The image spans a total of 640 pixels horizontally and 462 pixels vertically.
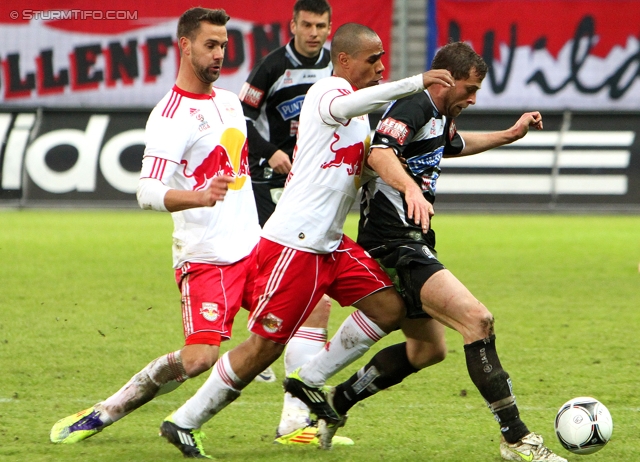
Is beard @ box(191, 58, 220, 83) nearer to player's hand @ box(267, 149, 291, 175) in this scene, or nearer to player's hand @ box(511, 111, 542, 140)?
player's hand @ box(267, 149, 291, 175)

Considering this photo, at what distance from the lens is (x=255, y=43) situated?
18.1 m

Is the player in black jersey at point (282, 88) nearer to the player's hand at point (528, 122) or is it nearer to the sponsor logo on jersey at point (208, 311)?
the player's hand at point (528, 122)

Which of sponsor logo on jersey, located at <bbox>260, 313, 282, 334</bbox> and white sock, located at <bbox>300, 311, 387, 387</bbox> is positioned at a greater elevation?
sponsor logo on jersey, located at <bbox>260, 313, 282, 334</bbox>

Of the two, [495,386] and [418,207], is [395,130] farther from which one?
[495,386]

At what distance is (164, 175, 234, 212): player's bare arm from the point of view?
4246mm

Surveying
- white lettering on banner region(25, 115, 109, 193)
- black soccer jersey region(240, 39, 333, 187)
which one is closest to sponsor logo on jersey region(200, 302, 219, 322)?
black soccer jersey region(240, 39, 333, 187)

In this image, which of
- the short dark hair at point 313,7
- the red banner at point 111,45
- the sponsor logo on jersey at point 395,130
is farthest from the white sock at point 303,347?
the red banner at point 111,45

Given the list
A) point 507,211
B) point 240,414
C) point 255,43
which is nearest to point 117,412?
point 240,414

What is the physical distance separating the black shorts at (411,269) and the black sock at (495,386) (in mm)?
368

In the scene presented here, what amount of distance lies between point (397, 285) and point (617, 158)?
38.4 ft

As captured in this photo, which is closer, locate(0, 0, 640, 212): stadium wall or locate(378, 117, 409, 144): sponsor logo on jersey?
locate(378, 117, 409, 144): sponsor logo on jersey

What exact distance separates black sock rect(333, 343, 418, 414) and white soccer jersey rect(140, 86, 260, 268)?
0.81 metres

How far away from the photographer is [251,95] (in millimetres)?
6766

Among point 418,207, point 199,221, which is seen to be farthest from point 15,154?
point 418,207
